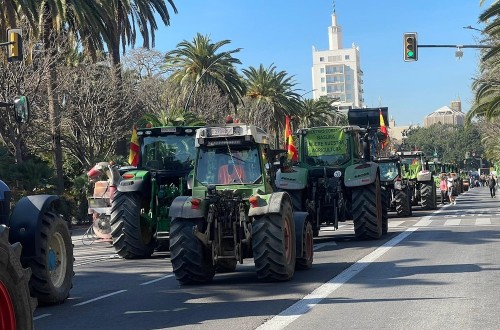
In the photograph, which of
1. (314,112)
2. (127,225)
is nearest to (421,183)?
(127,225)

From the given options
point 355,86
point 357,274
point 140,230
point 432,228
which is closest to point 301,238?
point 357,274

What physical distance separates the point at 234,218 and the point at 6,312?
20.3 feet

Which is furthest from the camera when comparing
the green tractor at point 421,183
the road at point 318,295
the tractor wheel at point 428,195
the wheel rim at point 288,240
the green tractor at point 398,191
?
the tractor wheel at point 428,195

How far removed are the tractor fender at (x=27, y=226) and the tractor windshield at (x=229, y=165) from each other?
12.7 feet

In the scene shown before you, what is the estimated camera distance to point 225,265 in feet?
43.7

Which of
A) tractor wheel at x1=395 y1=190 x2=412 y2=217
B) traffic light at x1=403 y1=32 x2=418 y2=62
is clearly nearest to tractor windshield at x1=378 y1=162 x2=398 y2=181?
tractor wheel at x1=395 y1=190 x2=412 y2=217

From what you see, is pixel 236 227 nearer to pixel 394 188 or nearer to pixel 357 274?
pixel 357 274

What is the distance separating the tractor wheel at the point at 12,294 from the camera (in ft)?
21.3

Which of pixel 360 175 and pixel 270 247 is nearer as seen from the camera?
pixel 270 247

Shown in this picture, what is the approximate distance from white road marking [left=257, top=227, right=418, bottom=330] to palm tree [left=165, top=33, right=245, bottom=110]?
30.7 metres

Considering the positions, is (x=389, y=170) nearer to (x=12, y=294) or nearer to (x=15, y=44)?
(x=15, y=44)

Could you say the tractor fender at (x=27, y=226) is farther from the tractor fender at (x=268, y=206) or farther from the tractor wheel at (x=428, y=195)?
the tractor wheel at (x=428, y=195)

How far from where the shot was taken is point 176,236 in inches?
481

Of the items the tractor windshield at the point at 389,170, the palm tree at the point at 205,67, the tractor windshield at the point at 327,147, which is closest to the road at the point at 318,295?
the tractor windshield at the point at 327,147
